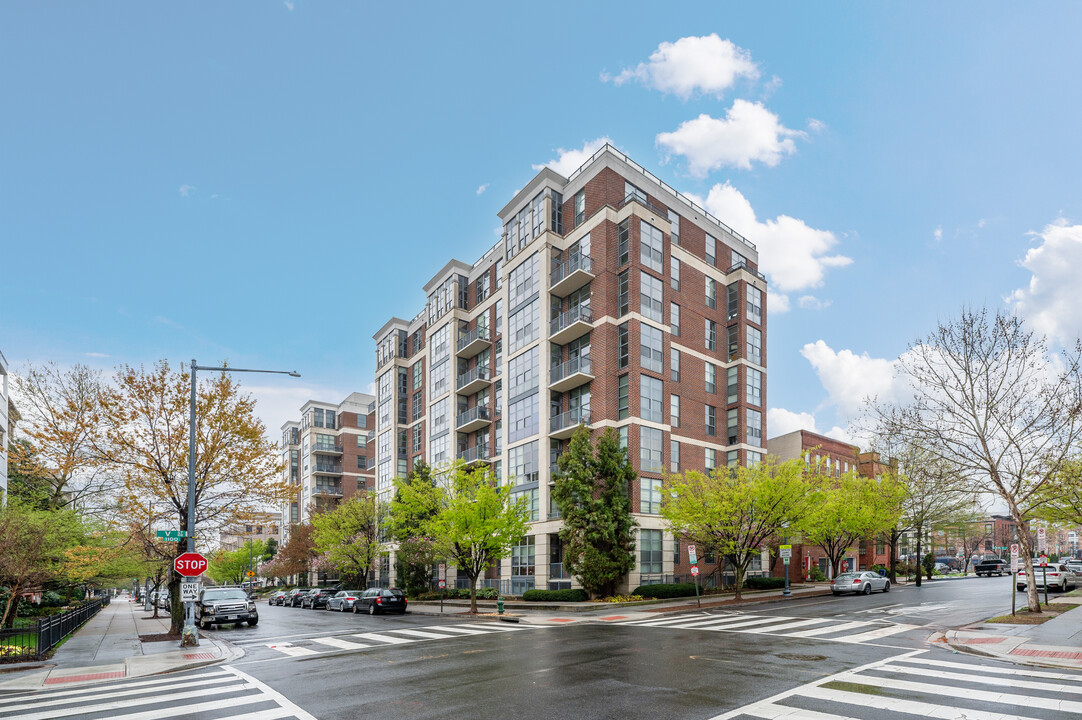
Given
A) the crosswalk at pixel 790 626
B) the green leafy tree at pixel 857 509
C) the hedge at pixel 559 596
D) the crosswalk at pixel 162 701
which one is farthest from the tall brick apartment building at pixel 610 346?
the crosswalk at pixel 162 701

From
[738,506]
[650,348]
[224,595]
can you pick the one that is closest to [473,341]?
[650,348]

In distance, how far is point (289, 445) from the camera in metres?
102

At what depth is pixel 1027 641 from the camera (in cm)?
1691

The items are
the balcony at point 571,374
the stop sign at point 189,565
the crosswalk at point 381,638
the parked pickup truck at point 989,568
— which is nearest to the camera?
the crosswalk at point 381,638

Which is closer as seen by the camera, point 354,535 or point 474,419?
point 474,419

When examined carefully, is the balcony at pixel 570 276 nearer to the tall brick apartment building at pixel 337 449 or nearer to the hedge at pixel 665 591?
the hedge at pixel 665 591

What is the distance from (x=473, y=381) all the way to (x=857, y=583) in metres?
27.5

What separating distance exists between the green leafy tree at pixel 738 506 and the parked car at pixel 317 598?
24.6m

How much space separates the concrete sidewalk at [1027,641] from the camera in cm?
1454

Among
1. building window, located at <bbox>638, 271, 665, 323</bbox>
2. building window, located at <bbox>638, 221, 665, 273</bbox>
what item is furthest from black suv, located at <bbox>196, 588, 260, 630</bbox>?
building window, located at <bbox>638, 221, 665, 273</bbox>

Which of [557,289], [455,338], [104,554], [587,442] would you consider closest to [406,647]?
[104,554]

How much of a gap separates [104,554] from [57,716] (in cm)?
1605

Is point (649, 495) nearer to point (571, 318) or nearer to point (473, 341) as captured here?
→ point (571, 318)

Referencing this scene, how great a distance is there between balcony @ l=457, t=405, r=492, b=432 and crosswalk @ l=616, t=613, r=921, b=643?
85.0ft
